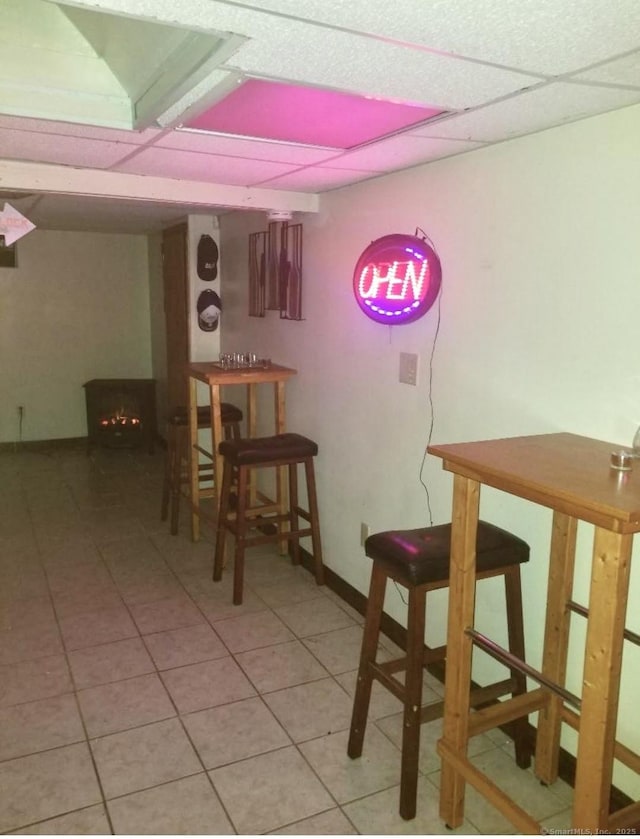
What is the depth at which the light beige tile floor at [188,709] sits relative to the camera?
1944 mm

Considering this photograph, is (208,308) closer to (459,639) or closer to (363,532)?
(363,532)

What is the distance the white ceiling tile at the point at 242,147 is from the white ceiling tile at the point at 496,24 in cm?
99

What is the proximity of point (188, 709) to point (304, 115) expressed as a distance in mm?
2100

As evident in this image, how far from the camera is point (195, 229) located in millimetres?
4629

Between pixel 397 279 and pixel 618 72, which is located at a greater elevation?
pixel 618 72

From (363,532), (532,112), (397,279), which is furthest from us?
(363,532)

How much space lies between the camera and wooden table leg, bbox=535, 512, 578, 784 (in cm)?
191

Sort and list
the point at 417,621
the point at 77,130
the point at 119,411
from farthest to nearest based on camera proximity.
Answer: the point at 119,411 < the point at 77,130 < the point at 417,621

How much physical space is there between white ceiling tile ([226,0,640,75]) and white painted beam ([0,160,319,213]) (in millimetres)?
1919

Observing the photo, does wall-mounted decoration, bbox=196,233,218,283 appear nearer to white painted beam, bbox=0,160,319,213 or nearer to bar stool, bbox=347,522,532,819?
white painted beam, bbox=0,160,319,213

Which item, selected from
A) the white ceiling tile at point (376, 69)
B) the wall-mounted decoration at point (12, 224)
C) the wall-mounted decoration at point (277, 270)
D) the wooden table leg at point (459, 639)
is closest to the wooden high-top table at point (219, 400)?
the wall-mounted decoration at point (277, 270)

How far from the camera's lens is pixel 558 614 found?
76.2 inches

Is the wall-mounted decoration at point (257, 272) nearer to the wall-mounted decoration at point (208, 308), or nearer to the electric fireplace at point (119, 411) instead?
the wall-mounted decoration at point (208, 308)

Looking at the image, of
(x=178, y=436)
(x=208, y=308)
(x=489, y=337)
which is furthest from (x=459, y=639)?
(x=208, y=308)
